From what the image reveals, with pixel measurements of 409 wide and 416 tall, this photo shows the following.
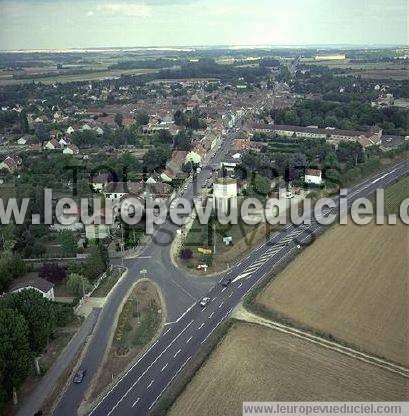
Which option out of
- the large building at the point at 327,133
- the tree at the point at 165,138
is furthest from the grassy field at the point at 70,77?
the large building at the point at 327,133

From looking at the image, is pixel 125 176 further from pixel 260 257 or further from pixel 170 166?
pixel 260 257

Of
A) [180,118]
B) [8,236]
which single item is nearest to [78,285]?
[8,236]

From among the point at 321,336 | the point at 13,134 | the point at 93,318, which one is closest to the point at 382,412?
the point at 321,336

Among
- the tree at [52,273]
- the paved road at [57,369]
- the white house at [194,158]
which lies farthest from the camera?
the white house at [194,158]

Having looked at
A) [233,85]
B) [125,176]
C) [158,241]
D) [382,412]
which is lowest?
[382,412]

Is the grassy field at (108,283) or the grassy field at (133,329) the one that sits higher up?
the grassy field at (108,283)

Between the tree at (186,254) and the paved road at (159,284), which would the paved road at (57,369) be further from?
the tree at (186,254)

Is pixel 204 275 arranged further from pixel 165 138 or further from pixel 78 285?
pixel 165 138
